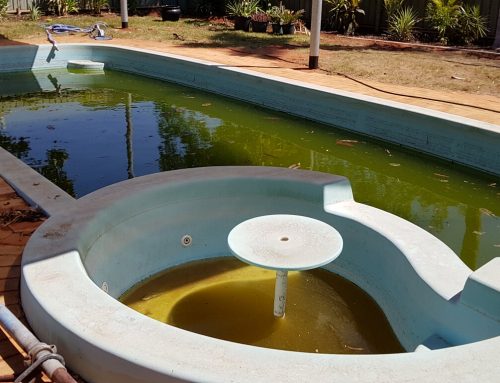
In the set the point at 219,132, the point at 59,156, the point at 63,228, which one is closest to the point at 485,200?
the point at 219,132

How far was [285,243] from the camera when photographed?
10.7ft

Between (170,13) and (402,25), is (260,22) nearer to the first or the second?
(170,13)

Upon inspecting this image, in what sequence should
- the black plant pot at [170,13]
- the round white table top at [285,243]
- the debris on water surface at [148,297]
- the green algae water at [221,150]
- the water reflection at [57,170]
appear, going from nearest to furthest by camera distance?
the round white table top at [285,243]
the debris on water surface at [148,297]
the green algae water at [221,150]
the water reflection at [57,170]
the black plant pot at [170,13]

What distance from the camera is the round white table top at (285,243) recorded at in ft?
9.96

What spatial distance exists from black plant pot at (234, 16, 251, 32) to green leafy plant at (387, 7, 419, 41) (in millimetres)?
3768

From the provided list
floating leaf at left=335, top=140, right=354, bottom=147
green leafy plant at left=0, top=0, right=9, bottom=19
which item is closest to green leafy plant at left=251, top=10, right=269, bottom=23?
green leafy plant at left=0, top=0, right=9, bottom=19

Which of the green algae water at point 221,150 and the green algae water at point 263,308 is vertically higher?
the green algae water at point 221,150

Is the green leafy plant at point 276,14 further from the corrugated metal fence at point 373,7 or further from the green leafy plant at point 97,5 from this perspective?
the green leafy plant at point 97,5

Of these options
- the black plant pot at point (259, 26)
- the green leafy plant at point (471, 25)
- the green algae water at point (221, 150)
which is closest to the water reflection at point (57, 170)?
the green algae water at point (221, 150)

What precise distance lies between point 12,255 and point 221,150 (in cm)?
354

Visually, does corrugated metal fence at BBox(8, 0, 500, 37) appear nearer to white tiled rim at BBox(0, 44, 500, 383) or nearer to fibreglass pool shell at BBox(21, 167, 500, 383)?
white tiled rim at BBox(0, 44, 500, 383)

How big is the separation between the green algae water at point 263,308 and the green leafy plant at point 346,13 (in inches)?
476

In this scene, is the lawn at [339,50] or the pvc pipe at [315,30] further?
the pvc pipe at [315,30]

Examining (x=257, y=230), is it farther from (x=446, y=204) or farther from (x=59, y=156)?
(x=59, y=156)
